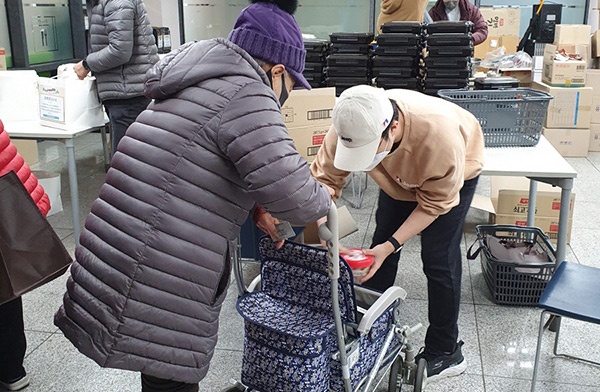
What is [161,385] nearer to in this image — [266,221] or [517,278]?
[266,221]

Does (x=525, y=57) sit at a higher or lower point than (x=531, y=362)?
higher

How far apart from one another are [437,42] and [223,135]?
10.1ft

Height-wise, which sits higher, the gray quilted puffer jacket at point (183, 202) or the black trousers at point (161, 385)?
the gray quilted puffer jacket at point (183, 202)

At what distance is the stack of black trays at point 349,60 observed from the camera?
4.26 m

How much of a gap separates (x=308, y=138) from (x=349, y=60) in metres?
1.21

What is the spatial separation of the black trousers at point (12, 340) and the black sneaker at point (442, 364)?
4.74 feet

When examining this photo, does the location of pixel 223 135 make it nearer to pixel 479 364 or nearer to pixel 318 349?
pixel 318 349

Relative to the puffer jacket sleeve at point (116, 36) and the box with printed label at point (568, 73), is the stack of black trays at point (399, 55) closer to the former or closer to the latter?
the puffer jacket sleeve at point (116, 36)

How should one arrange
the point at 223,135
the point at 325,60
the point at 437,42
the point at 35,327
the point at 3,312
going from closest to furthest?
the point at 223,135 < the point at 3,312 < the point at 35,327 < the point at 437,42 < the point at 325,60

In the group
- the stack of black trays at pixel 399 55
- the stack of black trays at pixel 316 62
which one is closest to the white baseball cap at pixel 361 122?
the stack of black trays at pixel 399 55

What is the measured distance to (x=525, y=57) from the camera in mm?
5961

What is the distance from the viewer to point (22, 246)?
1.72m

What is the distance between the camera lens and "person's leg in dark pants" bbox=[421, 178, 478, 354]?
2.10 meters

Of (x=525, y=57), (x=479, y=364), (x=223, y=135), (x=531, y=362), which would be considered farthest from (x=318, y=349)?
(x=525, y=57)
